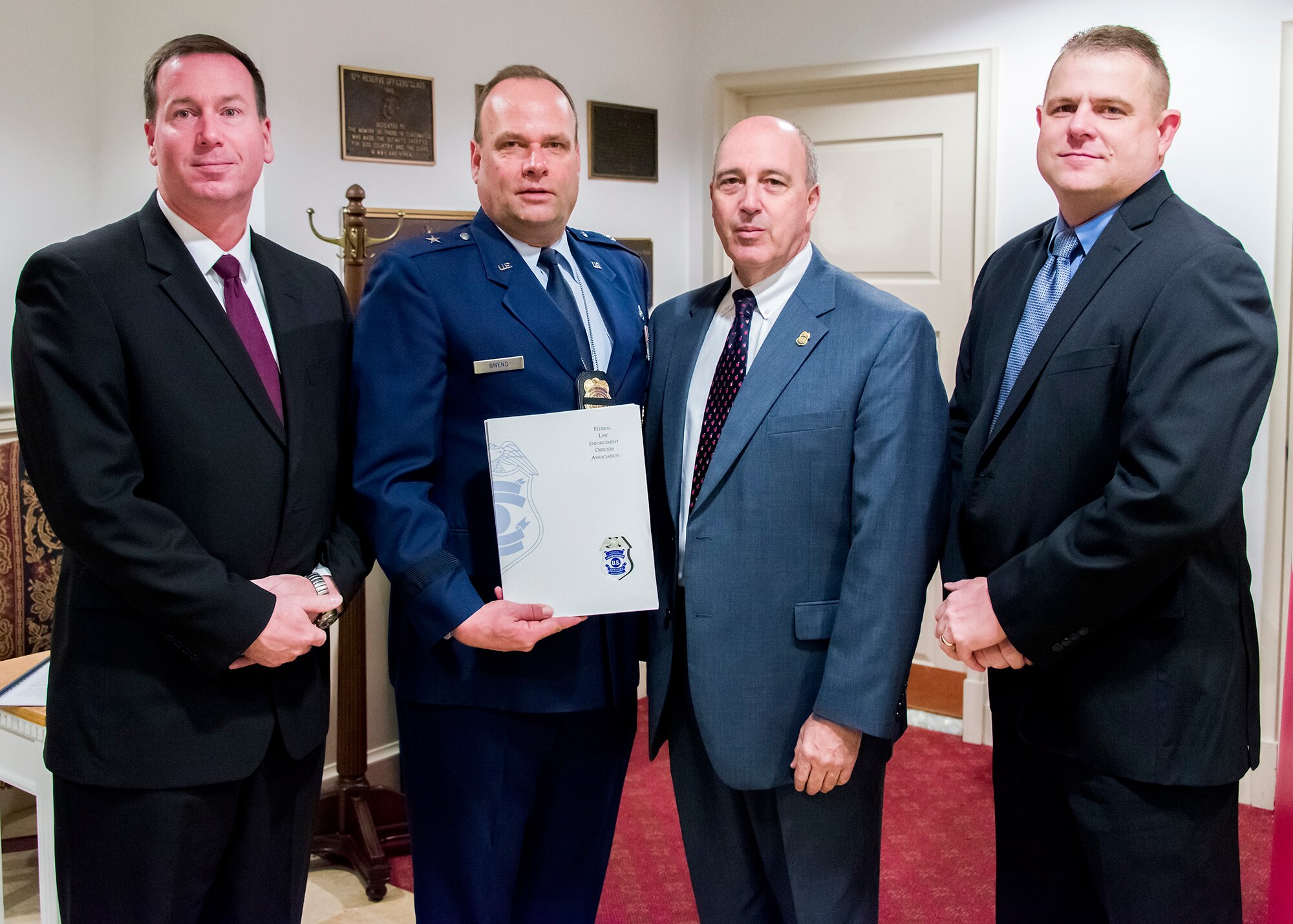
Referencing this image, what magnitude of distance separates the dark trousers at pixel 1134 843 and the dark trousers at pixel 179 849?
1152mm

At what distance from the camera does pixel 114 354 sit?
1572mm

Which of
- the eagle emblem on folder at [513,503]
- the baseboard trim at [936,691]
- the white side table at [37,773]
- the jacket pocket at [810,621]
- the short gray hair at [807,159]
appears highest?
the short gray hair at [807,159]

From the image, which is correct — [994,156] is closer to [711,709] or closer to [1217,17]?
[1217,17]

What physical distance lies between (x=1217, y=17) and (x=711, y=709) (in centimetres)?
259

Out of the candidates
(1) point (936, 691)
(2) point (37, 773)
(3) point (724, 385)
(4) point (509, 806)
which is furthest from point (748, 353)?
(1) point (936, 691)

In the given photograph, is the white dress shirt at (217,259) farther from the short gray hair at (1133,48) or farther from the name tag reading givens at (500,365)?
the short gray hair at (1133,48)

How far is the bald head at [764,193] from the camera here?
6.03ft

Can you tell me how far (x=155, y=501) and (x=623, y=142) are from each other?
277cm

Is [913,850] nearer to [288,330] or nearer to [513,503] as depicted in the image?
[513,503]

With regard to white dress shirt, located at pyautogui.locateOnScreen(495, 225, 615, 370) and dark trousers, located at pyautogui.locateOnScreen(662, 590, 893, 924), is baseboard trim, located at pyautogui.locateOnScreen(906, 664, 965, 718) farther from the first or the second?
white dress shirt, located at pyautogui.locateOnScreen(495, 225, 615, 370)

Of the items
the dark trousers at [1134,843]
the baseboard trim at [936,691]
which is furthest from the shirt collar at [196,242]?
the baseboard trim at [936,691]

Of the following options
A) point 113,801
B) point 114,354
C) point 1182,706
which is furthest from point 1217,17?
point 113,801

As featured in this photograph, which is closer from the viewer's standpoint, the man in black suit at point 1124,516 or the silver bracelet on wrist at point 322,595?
the man in black suit at point 1124,516

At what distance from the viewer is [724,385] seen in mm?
1855
